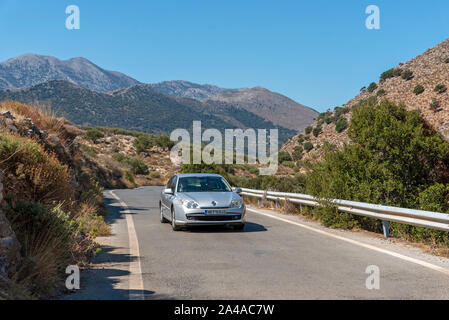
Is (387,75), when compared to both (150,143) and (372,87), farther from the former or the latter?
(150,143)

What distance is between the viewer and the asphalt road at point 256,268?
588 cm

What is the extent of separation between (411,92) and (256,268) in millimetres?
50537

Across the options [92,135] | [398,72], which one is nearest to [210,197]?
[398,72]

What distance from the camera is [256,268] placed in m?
7.35

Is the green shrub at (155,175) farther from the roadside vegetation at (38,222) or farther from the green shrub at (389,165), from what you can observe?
the green shrub at (389,165)

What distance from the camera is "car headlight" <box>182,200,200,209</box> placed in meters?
11.7

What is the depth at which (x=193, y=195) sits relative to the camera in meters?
12.2

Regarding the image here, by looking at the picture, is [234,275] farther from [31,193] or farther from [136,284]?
[31,193]

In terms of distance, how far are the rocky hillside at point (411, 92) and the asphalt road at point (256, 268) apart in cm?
3345

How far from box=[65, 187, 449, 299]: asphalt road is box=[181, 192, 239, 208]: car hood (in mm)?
696

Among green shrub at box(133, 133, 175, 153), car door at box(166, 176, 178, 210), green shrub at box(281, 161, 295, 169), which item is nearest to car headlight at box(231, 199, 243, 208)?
car door at box(166, 176, 178, 210)

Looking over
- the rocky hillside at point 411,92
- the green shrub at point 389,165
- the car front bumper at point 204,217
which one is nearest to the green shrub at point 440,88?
the rocky hillside at point 411,92
